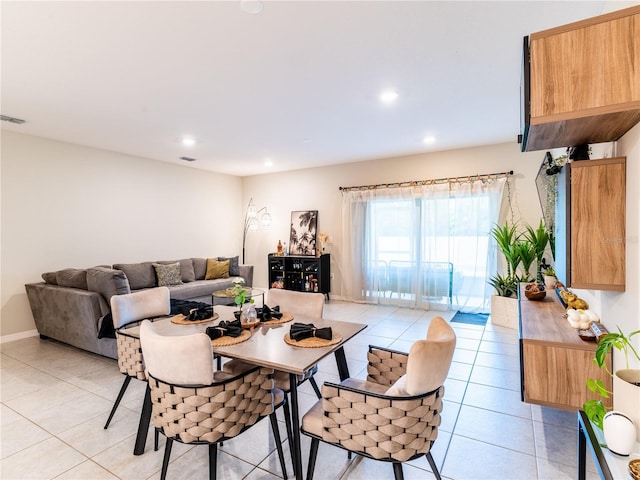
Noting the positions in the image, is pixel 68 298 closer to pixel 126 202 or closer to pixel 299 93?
pixel 126 202

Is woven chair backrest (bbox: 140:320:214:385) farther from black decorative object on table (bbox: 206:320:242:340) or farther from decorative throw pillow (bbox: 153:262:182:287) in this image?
decorative throw pillow (bbox: 153:262:182:287)

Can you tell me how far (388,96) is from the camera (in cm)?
316

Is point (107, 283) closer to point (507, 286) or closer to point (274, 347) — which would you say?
point (274, 347)

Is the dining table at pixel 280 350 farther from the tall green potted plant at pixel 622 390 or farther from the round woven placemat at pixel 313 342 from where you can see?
the tall green potted plant at pixel 622 390

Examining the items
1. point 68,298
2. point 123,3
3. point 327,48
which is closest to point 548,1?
point 327,48

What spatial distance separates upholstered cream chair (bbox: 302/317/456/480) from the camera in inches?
52.6

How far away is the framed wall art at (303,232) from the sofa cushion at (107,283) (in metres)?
3.50

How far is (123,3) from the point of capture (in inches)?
73.3

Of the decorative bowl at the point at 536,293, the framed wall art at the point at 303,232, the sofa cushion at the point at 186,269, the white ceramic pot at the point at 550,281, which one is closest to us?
the decorative bowl at the point at 536,293

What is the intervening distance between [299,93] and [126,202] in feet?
12.3

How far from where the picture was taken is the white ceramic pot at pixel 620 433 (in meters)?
1.10

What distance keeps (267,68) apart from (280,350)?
2.13 metres

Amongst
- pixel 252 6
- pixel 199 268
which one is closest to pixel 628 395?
pixel 252 6

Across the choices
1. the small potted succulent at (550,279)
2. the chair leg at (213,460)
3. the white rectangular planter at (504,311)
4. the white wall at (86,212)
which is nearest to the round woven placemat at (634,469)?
the chair leg at (213,460)
